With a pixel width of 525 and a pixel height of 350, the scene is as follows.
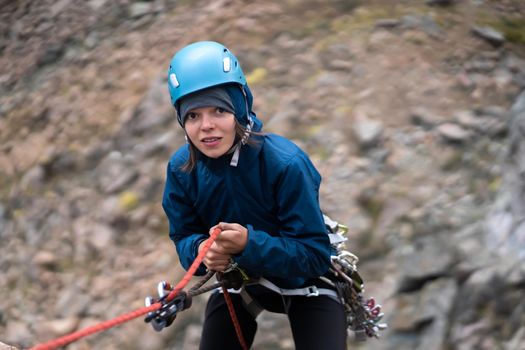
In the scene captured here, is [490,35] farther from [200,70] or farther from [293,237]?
[200,70]

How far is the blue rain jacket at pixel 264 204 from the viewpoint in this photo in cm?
324

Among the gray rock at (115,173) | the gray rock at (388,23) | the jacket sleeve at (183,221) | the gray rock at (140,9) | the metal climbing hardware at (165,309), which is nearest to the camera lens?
the metal climbing hardware at (165,309)

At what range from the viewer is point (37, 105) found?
28.6 feet

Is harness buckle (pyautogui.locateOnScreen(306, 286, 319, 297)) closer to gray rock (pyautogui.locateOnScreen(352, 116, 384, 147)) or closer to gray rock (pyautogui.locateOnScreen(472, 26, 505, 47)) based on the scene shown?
gray rock (pyautogui.locateOnScreen(352, 116, 384, 147))

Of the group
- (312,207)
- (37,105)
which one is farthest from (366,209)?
(37,105)

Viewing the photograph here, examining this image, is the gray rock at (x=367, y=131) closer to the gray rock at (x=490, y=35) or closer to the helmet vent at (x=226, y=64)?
the gray rock at (x=490, y=35)

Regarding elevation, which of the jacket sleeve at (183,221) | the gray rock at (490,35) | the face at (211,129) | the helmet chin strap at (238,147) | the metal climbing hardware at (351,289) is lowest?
the gray rock at (490,35)

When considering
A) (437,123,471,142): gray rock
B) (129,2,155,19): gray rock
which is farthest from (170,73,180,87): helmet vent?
(129,2,155,19): gray rock

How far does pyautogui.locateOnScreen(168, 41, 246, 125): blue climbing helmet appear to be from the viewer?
3188mm

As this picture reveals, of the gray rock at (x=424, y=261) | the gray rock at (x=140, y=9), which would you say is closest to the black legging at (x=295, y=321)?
the gray rock at (x=424, y=261)

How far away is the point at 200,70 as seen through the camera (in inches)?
126

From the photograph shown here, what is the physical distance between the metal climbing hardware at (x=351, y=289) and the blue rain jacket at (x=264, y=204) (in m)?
0.34

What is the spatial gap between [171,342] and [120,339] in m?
0.52

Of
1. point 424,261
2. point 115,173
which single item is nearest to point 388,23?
point 424,261
